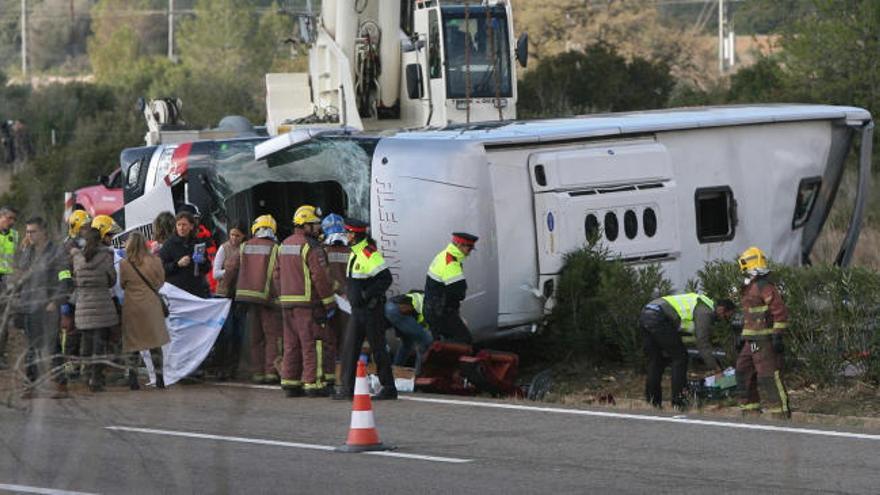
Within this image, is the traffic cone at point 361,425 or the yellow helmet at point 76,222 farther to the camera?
the yellow helmet at point 76,222

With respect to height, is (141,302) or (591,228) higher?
(591,228)

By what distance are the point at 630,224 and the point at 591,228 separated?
56 cm

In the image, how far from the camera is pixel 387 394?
52.4 feet

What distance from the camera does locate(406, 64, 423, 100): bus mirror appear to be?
23625 mm

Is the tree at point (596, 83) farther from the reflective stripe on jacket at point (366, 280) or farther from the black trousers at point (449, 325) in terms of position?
the reflective stripe on jacket at point (366, 280)

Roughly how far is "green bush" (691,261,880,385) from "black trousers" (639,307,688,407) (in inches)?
46.0

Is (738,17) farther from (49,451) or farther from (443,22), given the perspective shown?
(49,451)

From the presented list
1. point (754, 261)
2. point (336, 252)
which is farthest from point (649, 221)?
point (336, 252)

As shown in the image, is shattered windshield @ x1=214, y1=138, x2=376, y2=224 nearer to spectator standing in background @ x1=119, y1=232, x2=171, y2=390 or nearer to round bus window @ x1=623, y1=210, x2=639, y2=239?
spectator standing in background @ x1=119, y1=232, x2=171, y2=390

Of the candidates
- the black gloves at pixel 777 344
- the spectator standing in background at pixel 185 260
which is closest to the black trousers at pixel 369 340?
the spectator standing in background at pixel 185 260

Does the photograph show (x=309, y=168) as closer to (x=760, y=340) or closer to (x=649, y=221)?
(x=649, y=221)

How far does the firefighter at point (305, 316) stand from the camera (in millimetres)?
16297

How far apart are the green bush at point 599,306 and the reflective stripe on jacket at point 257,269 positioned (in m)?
2.94

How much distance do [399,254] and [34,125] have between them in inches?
228
